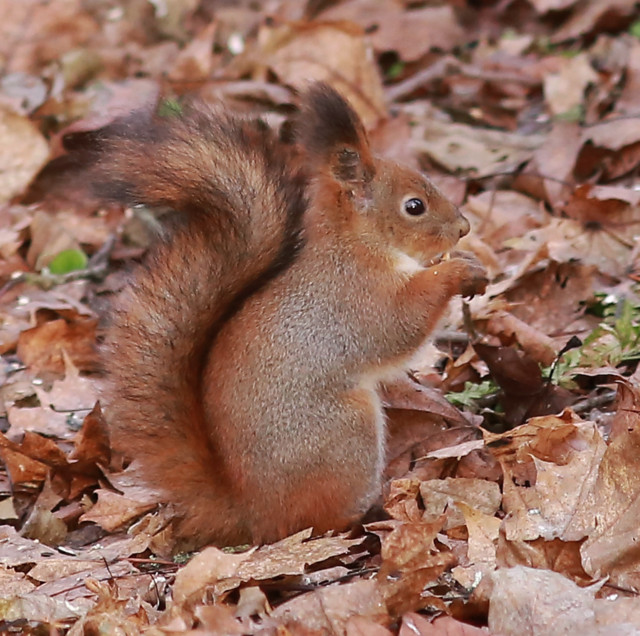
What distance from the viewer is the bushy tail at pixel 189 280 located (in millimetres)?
2645

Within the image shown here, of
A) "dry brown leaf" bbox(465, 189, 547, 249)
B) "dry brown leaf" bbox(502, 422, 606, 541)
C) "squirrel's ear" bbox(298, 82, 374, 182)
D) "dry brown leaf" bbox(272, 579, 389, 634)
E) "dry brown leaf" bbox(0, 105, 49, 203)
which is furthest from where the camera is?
"dry brown leaf" bbox(0, 105, 49, 203)

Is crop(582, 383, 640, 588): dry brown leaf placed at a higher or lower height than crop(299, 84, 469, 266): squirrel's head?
lower

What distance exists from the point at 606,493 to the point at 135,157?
141 centimetres

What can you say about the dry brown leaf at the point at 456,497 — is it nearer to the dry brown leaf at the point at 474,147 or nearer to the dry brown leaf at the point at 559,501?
the dry brown leaf at the point at 559,501

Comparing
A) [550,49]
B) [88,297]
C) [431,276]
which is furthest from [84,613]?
[550,49]

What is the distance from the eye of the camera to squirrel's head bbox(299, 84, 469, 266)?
290 cm

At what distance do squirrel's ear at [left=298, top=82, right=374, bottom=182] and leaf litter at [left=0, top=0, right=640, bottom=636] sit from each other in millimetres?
627

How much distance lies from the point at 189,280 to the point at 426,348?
29.6 inches

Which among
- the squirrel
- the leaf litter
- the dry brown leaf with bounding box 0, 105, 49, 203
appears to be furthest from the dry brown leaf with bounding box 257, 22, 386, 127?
the squirrel

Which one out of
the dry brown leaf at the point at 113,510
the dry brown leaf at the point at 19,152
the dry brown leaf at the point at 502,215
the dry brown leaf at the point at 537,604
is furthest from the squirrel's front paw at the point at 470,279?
the dry brown leaf at the point at 19,152

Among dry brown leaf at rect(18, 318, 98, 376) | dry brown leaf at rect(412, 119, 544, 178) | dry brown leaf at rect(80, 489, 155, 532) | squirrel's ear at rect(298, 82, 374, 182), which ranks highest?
squirrel's ear at rect(298, 82, 374, 182)

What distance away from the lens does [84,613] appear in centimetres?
236

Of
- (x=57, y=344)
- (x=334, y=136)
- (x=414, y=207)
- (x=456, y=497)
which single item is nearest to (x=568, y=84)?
(x=414, y=207)

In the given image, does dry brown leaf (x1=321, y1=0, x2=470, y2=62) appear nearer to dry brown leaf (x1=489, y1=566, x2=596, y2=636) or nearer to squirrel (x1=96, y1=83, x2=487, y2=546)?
squirrel (x1=96, y1=83, x2=487, y2=546)
